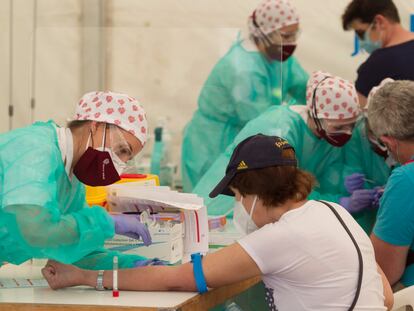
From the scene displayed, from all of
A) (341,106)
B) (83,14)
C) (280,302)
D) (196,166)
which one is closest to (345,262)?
(280,302)

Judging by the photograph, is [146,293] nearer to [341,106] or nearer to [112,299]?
[112,299]

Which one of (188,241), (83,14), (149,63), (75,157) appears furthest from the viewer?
(83,14)

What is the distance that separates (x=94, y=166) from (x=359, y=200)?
164cm

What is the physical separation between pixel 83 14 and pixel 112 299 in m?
3.77

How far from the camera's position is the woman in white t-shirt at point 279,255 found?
240 centimetres

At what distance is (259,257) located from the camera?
2414 millimetres

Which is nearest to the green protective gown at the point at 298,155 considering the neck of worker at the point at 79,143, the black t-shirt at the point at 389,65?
the black t-shirt at the point at 389,65

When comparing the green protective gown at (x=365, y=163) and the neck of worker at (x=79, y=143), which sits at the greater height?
the neck of worker at (x=79, y=143)

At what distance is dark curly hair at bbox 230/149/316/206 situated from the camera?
2.48 m

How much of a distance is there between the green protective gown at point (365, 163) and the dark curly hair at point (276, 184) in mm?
1625

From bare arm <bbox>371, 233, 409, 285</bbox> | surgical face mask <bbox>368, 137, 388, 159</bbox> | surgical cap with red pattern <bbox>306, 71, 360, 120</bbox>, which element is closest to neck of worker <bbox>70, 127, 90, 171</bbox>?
bare arm <bbox>371, 233, 409, 285</bbox>

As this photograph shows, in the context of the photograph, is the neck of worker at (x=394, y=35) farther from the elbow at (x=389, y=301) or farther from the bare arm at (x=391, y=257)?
the elbow at (x=389, y=301)

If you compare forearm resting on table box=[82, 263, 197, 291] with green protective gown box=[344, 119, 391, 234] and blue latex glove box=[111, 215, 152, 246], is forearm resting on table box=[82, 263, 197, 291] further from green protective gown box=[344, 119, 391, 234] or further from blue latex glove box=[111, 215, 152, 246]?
green protective gown box=[344, 119, 391, 234]

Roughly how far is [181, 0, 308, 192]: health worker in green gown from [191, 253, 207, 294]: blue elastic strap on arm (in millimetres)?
1999
